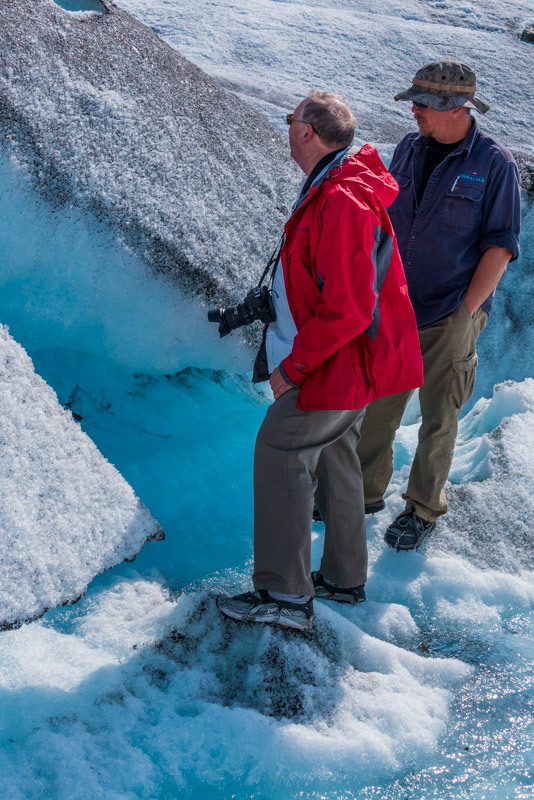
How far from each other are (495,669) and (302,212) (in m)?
1.72

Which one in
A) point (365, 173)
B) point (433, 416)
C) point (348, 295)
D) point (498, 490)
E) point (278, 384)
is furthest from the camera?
point (498, 490)

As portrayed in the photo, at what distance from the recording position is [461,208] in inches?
115

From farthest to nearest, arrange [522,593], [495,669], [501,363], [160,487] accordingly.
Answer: [501,363], [160,487], [522,593], [495,669]

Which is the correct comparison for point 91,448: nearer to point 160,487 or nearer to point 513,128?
point 160,487

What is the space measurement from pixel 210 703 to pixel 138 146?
257cm

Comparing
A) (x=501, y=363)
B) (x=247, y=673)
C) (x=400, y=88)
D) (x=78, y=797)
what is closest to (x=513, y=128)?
(x=400, y=88)

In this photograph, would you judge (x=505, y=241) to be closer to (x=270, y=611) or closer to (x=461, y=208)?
(x=461, y=208)

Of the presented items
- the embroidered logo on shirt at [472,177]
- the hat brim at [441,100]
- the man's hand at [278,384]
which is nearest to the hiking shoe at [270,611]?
the man's hand at [278,384]

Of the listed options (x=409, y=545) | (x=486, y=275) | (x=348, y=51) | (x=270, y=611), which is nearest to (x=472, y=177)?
(x=486, y=275)

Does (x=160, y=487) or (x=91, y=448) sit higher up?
(x=91, y=448)

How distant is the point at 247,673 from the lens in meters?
2.44

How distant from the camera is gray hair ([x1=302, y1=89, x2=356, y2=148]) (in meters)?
2.35

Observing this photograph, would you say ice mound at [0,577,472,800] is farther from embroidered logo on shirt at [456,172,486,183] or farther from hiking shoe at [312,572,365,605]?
embroidered logo on shirt at [456,172,486,183]

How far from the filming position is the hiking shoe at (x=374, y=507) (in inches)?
135
